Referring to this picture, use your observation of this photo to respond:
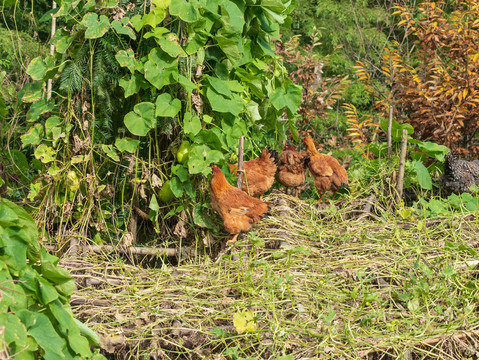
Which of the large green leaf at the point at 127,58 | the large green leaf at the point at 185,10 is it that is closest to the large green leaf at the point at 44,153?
the large green leaf at the point at 127,58

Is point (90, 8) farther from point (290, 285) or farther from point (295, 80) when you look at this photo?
point (295, 80)

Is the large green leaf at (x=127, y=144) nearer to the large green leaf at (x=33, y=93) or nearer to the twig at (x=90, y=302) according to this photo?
the large green leaf at (x=33, y=93)

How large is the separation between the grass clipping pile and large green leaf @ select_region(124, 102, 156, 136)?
0.74 meters

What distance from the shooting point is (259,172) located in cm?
353

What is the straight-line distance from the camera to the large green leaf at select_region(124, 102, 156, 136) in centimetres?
303

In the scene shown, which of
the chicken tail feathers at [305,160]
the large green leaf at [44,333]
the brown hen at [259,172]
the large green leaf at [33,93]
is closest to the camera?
the large green leaf at [44,333]

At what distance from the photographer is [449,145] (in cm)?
462

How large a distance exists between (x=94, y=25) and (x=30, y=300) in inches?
64.4

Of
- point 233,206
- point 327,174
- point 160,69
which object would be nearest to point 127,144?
point 160,69

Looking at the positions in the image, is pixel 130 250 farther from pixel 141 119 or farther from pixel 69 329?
pixel 69 329

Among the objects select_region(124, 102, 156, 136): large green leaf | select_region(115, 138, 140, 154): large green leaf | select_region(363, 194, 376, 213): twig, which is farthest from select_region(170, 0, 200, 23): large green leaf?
select_region(363, 194, 376, 213): twig

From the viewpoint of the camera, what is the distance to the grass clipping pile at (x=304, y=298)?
2.48 meters

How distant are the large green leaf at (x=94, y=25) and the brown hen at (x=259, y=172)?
1.13 m

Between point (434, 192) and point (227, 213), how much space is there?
1898 mm
